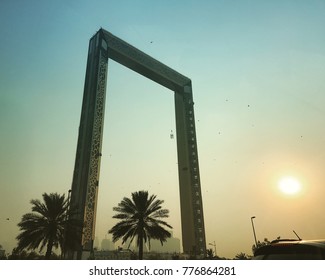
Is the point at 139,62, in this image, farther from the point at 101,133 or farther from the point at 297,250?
the point at 297,250

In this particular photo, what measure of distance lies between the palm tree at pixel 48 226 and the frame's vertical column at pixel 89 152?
757mm

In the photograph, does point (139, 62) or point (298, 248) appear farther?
point (139, 62)

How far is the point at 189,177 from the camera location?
97.1 ft

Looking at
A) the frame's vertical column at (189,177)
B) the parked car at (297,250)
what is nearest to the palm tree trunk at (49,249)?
the frame's vertical column at (189,177)

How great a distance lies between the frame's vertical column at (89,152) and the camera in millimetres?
19386

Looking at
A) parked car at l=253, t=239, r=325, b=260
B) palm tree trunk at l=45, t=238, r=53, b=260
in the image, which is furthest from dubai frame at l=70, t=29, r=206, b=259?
parked car at l=253, t=239, r=325, b=260

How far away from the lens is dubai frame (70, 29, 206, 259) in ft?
65.3

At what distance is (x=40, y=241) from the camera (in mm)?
18172

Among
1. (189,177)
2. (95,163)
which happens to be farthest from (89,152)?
(189,177)

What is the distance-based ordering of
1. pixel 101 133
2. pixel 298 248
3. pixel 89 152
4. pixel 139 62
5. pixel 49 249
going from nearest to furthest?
pixel 298 248 < pixel 49 249 < pixel 89 152 < pixel 101 133 < pixel 139 62

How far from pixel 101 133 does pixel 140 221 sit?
22.8ft

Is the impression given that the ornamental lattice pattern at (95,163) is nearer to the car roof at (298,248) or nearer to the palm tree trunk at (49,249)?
the palm tree trunk at (49,249)

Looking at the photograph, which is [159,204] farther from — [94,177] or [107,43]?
Answer: [107,43]
